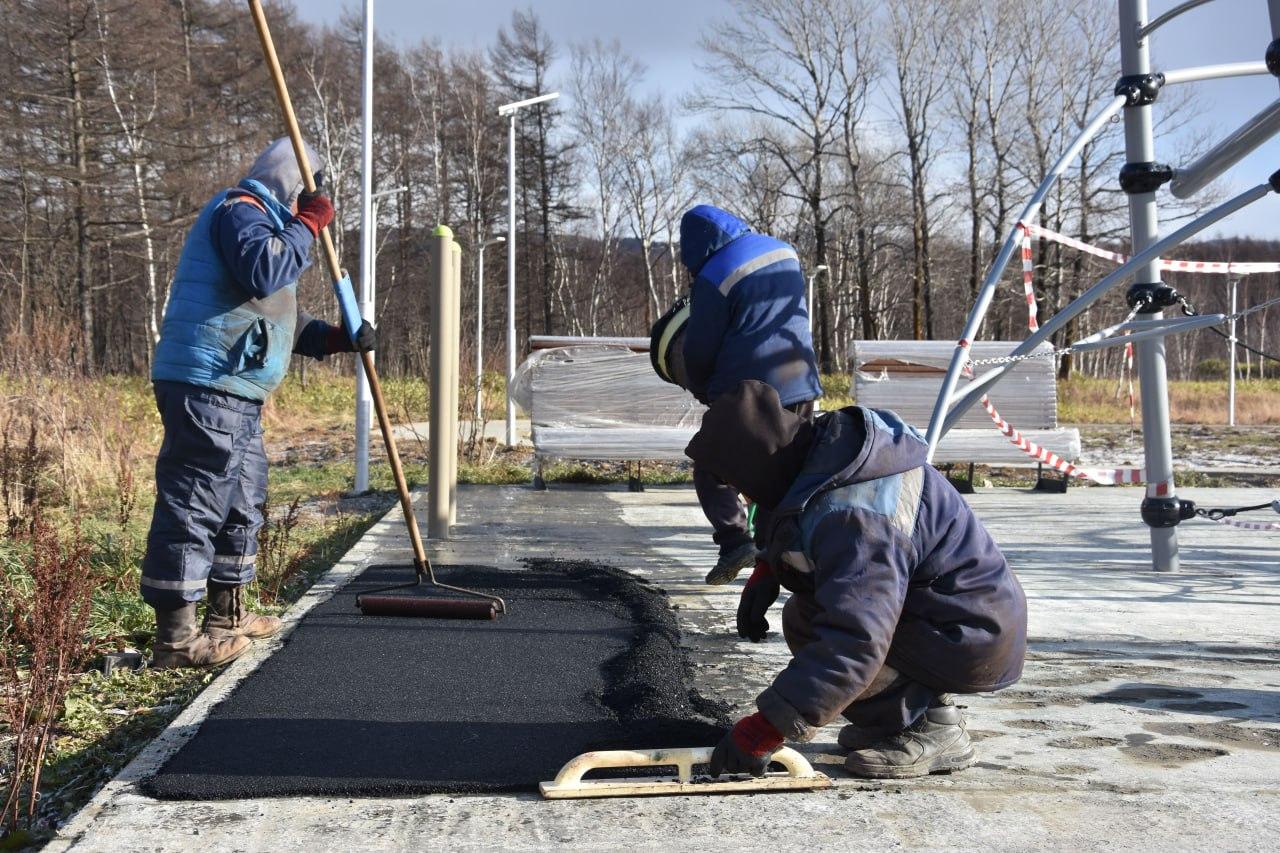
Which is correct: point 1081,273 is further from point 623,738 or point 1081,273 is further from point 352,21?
point 623,738

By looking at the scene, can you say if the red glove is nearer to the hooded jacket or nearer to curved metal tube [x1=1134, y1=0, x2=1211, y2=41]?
the hooded jacket

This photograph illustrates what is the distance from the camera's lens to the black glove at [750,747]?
104 inches

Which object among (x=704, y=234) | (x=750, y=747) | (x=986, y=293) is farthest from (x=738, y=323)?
(x=750, y=747)

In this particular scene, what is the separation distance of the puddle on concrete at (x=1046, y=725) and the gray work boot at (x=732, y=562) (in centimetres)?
151

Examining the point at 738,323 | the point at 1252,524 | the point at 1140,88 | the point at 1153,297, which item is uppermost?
the point at 1140,88

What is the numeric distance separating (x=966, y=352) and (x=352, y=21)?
42459mm

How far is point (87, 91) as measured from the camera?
27.0 metres

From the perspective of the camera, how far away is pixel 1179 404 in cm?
2769

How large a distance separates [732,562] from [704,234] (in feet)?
4.60

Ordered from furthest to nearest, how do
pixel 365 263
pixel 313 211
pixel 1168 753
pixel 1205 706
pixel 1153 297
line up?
pixel 365 263, pixel 1153 297, pixel 313 211, pixel 1205 706, pixel 1168 753

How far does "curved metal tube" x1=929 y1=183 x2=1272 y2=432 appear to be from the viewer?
16.6 ft

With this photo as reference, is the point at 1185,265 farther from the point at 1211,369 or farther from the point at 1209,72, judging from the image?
the point at 1211,369

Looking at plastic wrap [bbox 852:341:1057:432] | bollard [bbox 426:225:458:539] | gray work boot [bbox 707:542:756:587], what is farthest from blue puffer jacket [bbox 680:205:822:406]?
plastic wrap [bbox 852:341:1057:432]

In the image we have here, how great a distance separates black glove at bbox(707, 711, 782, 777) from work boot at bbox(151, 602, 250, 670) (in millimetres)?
Result: 2289
